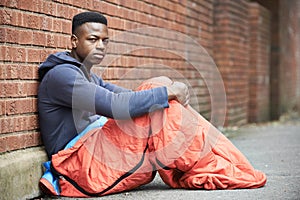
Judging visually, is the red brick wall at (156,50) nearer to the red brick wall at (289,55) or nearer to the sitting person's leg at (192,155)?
the red brick wall at (289,55)

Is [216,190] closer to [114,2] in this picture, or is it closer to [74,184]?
[74,184]

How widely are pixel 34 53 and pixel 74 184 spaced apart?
89 centimetres

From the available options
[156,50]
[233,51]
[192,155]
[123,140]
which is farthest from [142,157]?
[233,51]

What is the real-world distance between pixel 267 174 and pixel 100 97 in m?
1.60

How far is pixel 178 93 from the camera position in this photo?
3.81 meters

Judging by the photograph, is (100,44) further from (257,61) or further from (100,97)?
(257,61)

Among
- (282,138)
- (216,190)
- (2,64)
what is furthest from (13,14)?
(282,138)

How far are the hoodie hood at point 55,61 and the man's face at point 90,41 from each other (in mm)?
109

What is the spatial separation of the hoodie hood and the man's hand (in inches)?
25.1

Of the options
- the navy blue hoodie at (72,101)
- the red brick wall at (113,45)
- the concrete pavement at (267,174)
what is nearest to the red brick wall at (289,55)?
the red brick wall at (113,45)

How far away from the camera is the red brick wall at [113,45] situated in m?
3.64

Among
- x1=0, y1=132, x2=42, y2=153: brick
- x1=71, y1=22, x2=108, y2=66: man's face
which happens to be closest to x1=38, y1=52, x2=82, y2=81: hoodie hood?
x1=71, y1=22, x2=108, y2=66: man's face

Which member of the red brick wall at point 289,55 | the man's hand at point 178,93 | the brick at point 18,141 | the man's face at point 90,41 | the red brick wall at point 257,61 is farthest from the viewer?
the red brick wall at point 289,55

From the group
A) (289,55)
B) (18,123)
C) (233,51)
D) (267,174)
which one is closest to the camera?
(18,123)
